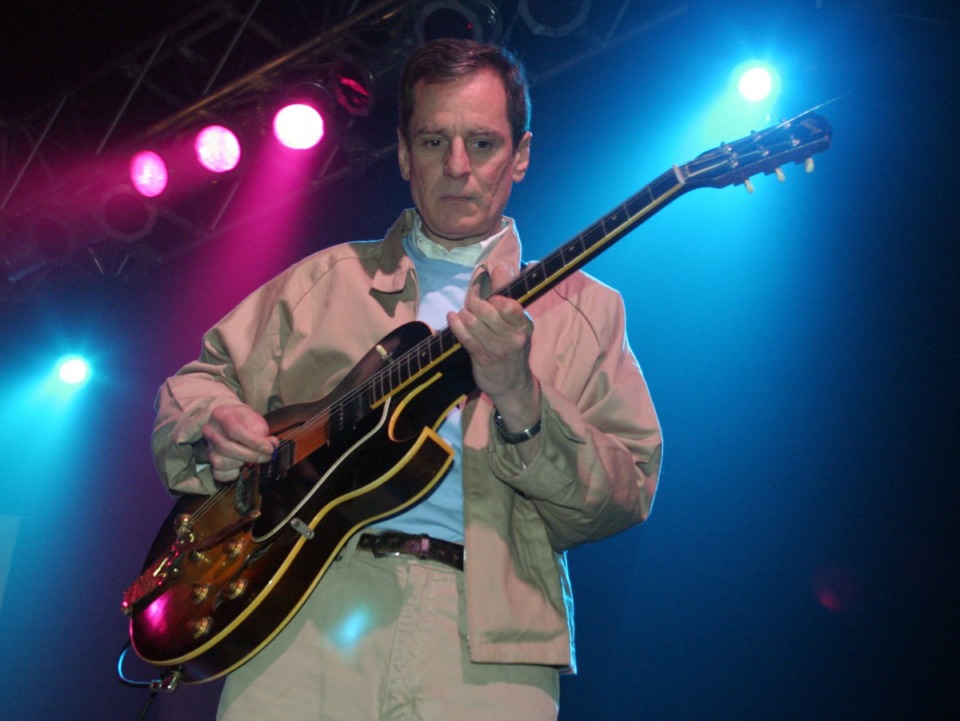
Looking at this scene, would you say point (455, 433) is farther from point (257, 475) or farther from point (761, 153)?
point (761, 153)

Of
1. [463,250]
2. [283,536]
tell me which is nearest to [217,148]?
[463,250]

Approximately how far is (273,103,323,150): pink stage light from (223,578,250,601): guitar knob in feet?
12.1

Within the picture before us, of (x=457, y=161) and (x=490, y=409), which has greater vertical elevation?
(x=457, y=161)

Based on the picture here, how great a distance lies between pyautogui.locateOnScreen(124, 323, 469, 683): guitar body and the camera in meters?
1.78

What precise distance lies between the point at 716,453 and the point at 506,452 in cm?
226

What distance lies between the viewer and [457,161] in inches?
92.8

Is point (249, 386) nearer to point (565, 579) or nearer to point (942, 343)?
point (565, 579)

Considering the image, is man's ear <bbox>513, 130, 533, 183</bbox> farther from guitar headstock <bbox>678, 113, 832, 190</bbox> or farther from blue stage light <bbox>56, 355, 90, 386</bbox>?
blue stage light <bbox>56, 355, 90, 386</bbox>

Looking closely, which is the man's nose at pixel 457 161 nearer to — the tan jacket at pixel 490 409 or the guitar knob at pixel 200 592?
the tan jacket at pixel 490 409

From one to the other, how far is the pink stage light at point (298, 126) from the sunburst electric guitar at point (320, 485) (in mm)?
3233

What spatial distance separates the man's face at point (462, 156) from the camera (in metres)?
2.41

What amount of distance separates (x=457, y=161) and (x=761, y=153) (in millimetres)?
814

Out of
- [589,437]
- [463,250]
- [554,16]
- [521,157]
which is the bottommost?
[589,437]

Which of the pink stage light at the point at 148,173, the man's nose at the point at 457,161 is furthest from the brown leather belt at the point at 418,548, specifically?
the pink stage light at the point at 148,173
